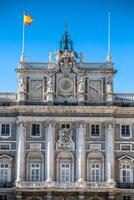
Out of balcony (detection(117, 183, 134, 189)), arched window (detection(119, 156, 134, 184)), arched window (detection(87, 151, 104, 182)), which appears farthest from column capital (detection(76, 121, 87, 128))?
balcony (detection(117, 183, 134, 189))

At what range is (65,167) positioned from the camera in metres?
63.4

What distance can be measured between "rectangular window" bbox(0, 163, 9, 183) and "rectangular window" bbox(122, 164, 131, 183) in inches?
512

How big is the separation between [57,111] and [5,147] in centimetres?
712

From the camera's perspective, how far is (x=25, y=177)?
206 feet

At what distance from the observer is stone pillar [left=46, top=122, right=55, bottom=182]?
62.4 metres

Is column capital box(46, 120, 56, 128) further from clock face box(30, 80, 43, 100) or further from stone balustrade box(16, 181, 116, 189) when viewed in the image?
stone balustrade box(16, 181, 116, 189)

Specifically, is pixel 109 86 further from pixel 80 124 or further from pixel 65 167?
pixel 65 167

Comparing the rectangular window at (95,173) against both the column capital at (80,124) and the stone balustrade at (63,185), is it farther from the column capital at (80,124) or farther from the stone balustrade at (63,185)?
the column capital at (80,124)

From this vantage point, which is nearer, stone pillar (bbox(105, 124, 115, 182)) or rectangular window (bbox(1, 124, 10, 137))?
stone pillar (bbox(105, 124, 115, 182))

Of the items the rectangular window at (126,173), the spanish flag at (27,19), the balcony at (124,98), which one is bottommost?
the rectangular window at (126,173)

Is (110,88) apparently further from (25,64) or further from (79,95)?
(25,64)

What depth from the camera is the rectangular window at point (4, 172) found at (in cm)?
6312

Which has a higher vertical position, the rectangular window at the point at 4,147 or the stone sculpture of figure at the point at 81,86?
the stone sculpture of figure at the point at 81,86

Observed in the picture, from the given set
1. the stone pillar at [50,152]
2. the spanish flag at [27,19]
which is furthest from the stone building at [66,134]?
the spanish flag at [27,19]
